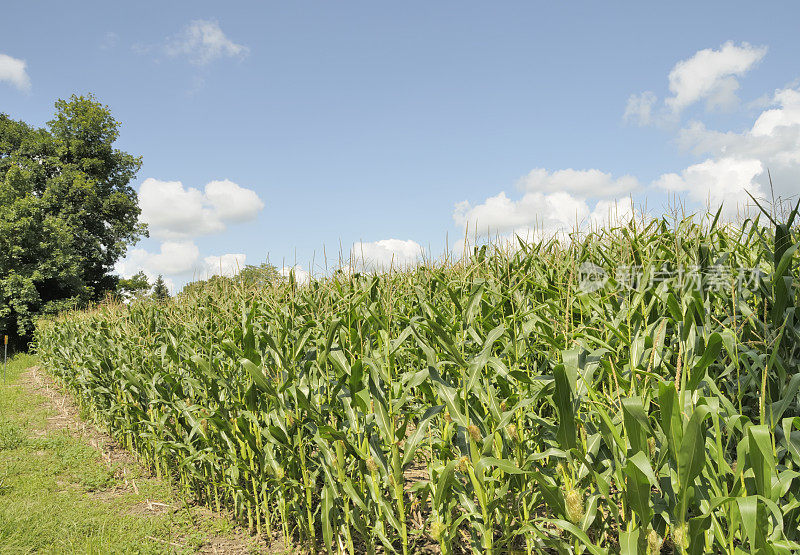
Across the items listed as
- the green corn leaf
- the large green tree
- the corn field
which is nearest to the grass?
the corn field

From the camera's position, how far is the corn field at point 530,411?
1816 millimetres

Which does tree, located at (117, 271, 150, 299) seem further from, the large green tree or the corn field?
the corn field

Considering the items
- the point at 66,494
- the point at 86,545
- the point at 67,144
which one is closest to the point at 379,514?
the point at 86,545

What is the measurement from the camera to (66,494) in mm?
4957

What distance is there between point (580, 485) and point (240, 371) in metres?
2.83

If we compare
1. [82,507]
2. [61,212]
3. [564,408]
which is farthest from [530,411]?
[61,212]

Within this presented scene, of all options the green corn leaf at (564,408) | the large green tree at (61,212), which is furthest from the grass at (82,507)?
the large green tree at (61,212)

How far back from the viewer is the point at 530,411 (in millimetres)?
2916

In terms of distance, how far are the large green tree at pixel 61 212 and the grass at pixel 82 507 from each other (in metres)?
19.0

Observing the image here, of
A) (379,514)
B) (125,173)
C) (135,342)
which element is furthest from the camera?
(125,173)

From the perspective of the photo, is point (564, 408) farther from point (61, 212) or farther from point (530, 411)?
point (61, 212)

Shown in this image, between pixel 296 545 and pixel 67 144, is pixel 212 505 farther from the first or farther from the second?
pixel 67 144

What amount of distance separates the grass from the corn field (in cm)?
36

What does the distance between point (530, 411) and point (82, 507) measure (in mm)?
4544
